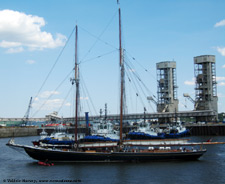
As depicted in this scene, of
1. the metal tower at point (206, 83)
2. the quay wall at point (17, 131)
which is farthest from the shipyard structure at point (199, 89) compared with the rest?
the quay wall at point (17, 131)

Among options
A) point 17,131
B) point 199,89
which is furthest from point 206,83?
point 17,131

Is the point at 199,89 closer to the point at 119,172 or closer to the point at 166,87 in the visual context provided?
the point at 166,87

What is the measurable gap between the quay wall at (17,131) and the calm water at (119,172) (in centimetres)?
8062

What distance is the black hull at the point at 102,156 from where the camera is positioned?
167ft

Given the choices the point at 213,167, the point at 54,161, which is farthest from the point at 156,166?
the point at 54,161

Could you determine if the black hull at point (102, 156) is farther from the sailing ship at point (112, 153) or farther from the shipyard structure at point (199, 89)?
the shipyard structure at point (199, 89)

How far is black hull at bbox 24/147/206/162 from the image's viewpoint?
50.9 metres

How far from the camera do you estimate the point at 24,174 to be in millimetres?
42688

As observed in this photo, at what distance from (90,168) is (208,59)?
10872 cm

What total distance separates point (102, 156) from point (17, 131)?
95.7m

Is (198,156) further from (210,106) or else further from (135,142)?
(210,106)

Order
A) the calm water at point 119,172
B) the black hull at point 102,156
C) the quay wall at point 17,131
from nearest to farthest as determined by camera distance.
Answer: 1. the calm water at point 119,172
2. the black hull at point 102,156
3. the quay wall at point 17,131

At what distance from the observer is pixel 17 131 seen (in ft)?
451

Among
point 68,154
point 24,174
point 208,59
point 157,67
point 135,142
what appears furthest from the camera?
point 157,67
